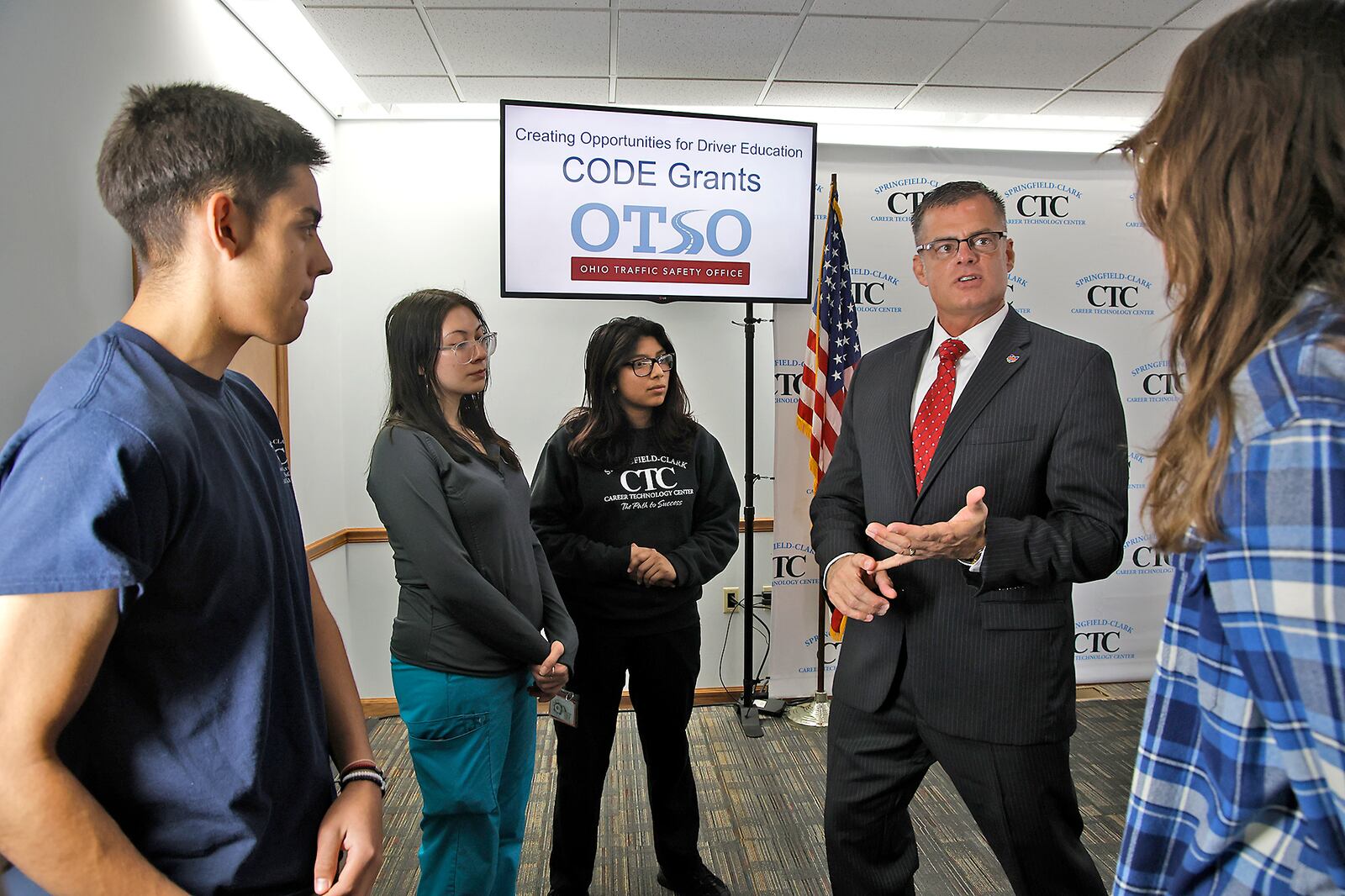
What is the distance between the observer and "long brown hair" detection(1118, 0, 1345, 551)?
662 millimetres

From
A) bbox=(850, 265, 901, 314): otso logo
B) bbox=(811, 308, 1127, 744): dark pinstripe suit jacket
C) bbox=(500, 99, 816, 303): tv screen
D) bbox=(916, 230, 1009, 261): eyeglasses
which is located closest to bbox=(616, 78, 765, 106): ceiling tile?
bbox=(500, 99, 816, 303): tv screen

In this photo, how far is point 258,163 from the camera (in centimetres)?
91

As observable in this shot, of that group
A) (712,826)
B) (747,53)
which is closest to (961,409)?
(712,826)

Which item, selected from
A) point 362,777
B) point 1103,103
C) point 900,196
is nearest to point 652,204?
point 900,196

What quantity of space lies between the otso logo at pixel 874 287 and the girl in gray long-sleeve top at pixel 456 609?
96.3 inches

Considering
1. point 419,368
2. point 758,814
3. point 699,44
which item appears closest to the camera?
point 419,368

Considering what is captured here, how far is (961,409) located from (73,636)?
1514mm

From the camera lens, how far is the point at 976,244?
5.70 feet

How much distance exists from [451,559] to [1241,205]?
4.92 feet

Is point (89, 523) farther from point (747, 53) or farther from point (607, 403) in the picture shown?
point (747, 53)

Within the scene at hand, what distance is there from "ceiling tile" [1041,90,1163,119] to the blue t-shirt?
4.09 m

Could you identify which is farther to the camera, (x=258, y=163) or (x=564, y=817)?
(x=564, y=817)

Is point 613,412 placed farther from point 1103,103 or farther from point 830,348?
point 1103,103

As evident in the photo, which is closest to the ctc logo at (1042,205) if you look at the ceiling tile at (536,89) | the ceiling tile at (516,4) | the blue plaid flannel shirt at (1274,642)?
the ceiling tile at (536,89)
